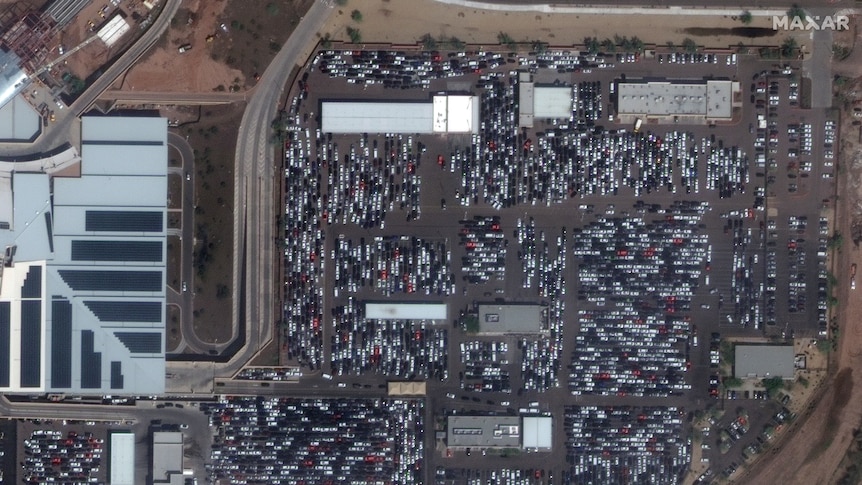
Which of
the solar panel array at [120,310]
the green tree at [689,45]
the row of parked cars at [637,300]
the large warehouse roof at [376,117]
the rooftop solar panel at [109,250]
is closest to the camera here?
the rooftop solar panel at [109,250]

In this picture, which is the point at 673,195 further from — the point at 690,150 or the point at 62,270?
the point at 62,270

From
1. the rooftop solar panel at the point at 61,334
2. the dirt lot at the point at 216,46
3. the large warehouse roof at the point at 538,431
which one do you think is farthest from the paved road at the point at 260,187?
the large warehouse roof at the point at 538,431

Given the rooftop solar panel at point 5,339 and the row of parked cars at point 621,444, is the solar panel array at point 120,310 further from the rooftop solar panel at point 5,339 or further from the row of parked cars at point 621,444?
the row of parked cars at point 621,444

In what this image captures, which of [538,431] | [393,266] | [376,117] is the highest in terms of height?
[376,117]

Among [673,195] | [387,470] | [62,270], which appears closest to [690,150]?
[673,195]

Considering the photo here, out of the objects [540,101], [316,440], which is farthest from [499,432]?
[540,101]

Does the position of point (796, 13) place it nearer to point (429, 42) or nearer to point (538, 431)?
point (429, 42)

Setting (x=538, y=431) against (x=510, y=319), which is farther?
(x=538, y=431)

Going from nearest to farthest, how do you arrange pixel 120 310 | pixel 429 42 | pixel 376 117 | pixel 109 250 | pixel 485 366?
1. pixel 109 250
2. pixel 120 310
3. pixel 376 117
4. pixel 429 42
5. pixel 485 366
